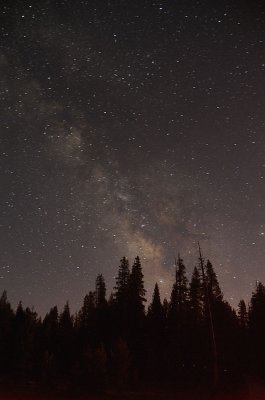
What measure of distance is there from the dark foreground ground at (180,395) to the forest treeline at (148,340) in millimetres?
3278

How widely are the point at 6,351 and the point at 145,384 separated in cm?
1985

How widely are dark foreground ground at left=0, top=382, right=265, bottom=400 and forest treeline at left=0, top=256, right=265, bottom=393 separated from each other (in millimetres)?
3278

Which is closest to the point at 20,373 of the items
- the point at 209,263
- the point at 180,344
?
the point at 180,344

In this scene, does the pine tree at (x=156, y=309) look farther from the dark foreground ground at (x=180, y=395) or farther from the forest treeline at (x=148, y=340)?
the dark foreground ground at (x=180, y=395)

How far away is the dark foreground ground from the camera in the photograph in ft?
93.6

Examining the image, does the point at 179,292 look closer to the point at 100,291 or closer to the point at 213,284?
the point at 213,284

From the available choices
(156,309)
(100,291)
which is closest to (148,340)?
(156,309)

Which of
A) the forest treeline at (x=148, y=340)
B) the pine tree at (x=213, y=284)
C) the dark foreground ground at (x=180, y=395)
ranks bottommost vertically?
the dark foreground ground at (x=180, y=395)

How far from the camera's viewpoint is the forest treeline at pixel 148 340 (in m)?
40.6

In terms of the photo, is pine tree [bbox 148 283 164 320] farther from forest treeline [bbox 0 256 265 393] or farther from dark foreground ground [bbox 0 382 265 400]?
dark foreground ground [bbox 0 382 265 400]

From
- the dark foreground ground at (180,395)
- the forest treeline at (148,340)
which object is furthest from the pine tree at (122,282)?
the dark foreground ground at (180,395)

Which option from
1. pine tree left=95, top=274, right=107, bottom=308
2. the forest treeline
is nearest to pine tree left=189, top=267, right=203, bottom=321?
the forest treeline

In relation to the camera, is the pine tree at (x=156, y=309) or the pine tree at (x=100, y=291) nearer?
the pine tree at (x=156, y=309)

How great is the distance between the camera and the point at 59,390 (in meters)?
33.4
